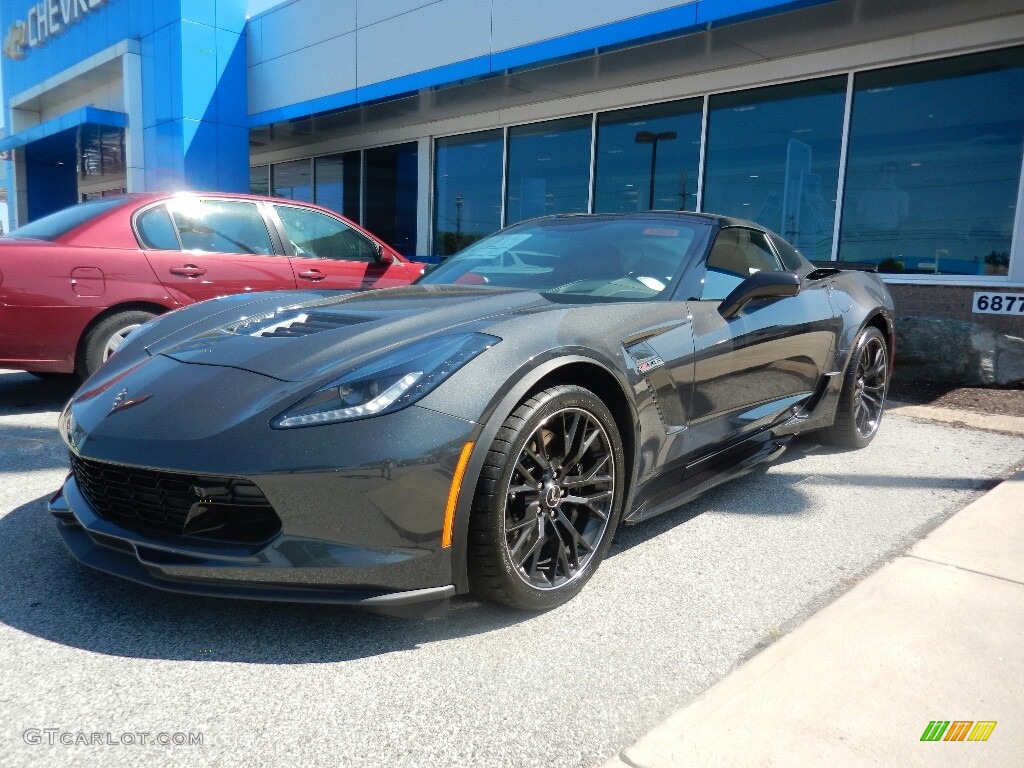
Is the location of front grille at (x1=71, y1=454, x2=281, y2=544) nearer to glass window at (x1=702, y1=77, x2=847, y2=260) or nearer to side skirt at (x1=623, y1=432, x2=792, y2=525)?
side skirt at (x1=623, y1=432, x2=792, y2=525)

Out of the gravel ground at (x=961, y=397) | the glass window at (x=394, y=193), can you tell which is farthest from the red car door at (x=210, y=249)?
the glass window at (x=394, y=193)

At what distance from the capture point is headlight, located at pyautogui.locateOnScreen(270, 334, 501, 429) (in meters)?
1.99

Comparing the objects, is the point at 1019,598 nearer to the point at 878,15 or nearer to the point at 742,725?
the point at 742,725

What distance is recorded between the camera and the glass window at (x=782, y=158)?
8367mm

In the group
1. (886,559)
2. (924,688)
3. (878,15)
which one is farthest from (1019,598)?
(878,15)

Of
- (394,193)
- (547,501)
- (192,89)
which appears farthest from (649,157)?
(547,501)

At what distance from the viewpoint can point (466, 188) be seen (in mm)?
12148

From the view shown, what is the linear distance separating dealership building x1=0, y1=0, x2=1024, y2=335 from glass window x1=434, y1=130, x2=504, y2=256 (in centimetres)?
4

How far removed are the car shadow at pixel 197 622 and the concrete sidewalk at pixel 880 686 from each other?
71cm

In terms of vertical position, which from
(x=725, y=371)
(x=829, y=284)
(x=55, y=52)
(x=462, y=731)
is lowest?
(x=462, y=731)

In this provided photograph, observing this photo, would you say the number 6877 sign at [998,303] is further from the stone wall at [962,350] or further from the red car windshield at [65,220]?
the red car windshield at [65,220]

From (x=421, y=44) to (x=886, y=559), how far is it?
9.96 meters

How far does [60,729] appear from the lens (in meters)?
1.63

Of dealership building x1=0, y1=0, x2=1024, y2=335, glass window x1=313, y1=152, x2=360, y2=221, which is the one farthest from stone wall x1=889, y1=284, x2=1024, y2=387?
glass window x1=313, y1=152, x2=360, y2=221
